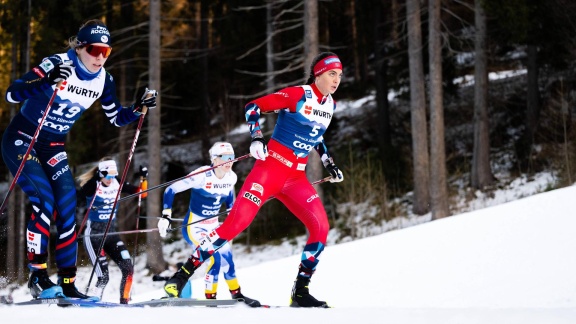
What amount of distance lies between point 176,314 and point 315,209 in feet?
6.99

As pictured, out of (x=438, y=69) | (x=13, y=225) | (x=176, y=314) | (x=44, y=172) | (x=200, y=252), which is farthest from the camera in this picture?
(x=13, y=225)

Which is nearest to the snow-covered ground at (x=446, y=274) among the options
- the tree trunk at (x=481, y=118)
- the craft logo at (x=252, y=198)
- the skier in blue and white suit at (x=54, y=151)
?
the skier in blue and white suit at (x=54, y=151)

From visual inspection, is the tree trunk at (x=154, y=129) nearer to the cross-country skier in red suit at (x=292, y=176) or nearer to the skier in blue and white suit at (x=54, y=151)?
the cross-country skier in red suit at (x=292, y=176)

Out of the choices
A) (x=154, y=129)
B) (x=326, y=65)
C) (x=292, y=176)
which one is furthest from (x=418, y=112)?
(x=292, y=176)

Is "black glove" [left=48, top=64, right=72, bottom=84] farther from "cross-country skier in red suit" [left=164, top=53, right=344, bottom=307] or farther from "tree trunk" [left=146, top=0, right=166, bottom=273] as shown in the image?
"tree trunk" [left=146, top=0, right=166, bottom=273]

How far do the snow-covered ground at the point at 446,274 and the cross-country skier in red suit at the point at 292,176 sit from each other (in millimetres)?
884

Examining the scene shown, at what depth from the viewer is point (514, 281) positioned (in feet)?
25.4

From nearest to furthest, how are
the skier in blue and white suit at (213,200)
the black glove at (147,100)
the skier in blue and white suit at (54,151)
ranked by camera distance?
the skier in blue and white suit at (54,151), the black glove at (147,100), the skier in blue and white suit at (213,200)

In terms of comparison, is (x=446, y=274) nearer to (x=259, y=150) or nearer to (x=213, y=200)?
(x=213, y=200)

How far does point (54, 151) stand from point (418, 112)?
14.3m

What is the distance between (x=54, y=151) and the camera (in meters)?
6.09

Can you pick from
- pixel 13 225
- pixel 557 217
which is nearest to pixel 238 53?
pixel 13 225

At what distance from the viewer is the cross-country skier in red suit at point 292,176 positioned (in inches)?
252

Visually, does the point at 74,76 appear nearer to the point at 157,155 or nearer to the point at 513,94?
the point at 157,155
